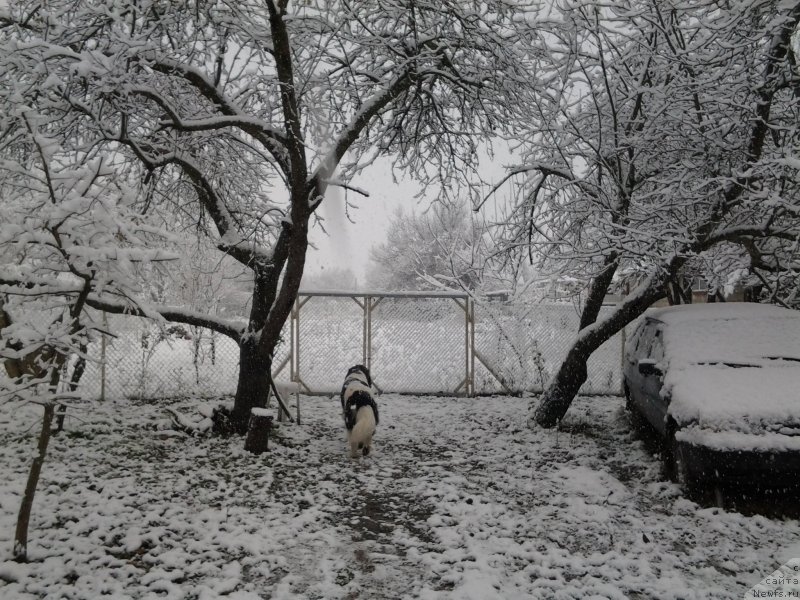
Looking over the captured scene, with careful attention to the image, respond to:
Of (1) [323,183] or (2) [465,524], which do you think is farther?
(1) [323,183]

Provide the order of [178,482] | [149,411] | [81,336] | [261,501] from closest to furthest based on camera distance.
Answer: [81,336] → [261,501] → [178,482] → [149,411]

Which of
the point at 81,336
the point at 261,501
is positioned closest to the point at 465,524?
the point at 261,501

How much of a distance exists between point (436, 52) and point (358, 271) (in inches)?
1645

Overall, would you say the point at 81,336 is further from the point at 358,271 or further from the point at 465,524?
the point at 358,271

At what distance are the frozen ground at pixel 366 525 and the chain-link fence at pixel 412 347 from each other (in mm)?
3289

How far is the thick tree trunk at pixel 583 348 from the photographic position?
22.0 feet

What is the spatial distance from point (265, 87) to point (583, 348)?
5.49 m

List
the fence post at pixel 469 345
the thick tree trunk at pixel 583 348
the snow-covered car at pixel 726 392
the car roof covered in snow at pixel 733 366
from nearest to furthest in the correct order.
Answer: the snow-covered car at pixel 726 392
the car roof covered in snow at pixel 733 366
the thick tree trunk at pixel 583 348
the fence post at pixel 469 345

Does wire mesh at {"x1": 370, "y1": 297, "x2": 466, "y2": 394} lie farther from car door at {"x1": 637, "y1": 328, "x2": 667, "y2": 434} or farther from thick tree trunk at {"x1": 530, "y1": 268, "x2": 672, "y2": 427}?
car door at {"x1": 637, "y1": 328, "x2": 667, "y2": 434}

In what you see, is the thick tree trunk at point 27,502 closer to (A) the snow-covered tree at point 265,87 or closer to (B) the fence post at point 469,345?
(A) the snow-covered tree at point 265,87

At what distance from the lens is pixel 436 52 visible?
211 inches

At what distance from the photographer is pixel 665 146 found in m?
6.12

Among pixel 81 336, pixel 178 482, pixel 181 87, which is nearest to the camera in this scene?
pixel 81 336

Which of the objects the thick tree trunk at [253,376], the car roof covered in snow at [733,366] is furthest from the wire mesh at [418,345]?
the car roof covered in snow at [733,366]
